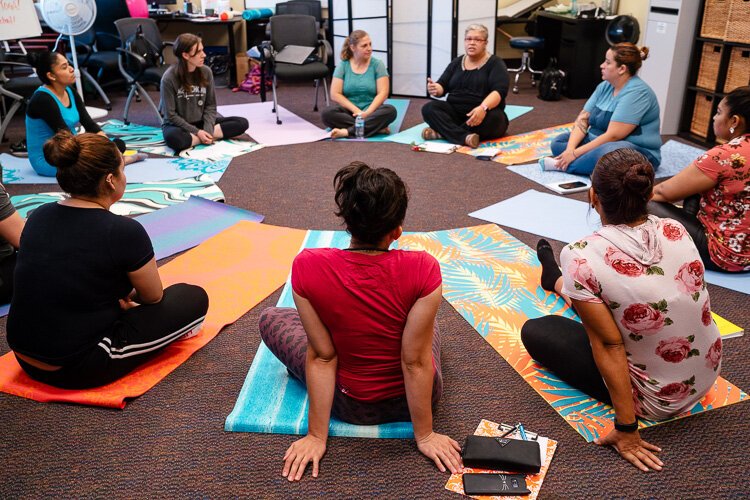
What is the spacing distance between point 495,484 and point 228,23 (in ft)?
20.9

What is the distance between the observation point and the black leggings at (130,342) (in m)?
1.91

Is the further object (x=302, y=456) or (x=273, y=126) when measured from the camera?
(x=273, y=126)

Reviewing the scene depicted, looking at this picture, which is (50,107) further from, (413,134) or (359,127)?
(413,134)

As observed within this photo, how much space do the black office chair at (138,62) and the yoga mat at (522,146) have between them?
2.58 m

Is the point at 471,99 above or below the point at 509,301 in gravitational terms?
above

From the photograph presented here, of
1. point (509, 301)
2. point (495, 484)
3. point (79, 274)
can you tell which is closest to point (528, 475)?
point (495, 484)

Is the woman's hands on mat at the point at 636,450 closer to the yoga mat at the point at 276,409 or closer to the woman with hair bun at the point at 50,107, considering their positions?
the yoga mat at the point at 276,409

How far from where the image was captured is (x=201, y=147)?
4.66 m

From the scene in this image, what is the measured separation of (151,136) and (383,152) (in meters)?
1.86

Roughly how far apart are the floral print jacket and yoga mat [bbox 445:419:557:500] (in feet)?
1.02

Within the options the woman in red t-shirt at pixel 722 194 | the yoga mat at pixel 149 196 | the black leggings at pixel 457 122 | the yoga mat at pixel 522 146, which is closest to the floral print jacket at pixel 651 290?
the woman in red t-shirt at pixel 722 194

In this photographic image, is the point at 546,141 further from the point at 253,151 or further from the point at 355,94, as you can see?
the point at 253,151

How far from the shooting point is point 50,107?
3.77 metres

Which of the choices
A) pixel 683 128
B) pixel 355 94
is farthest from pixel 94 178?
pixel 683 128
